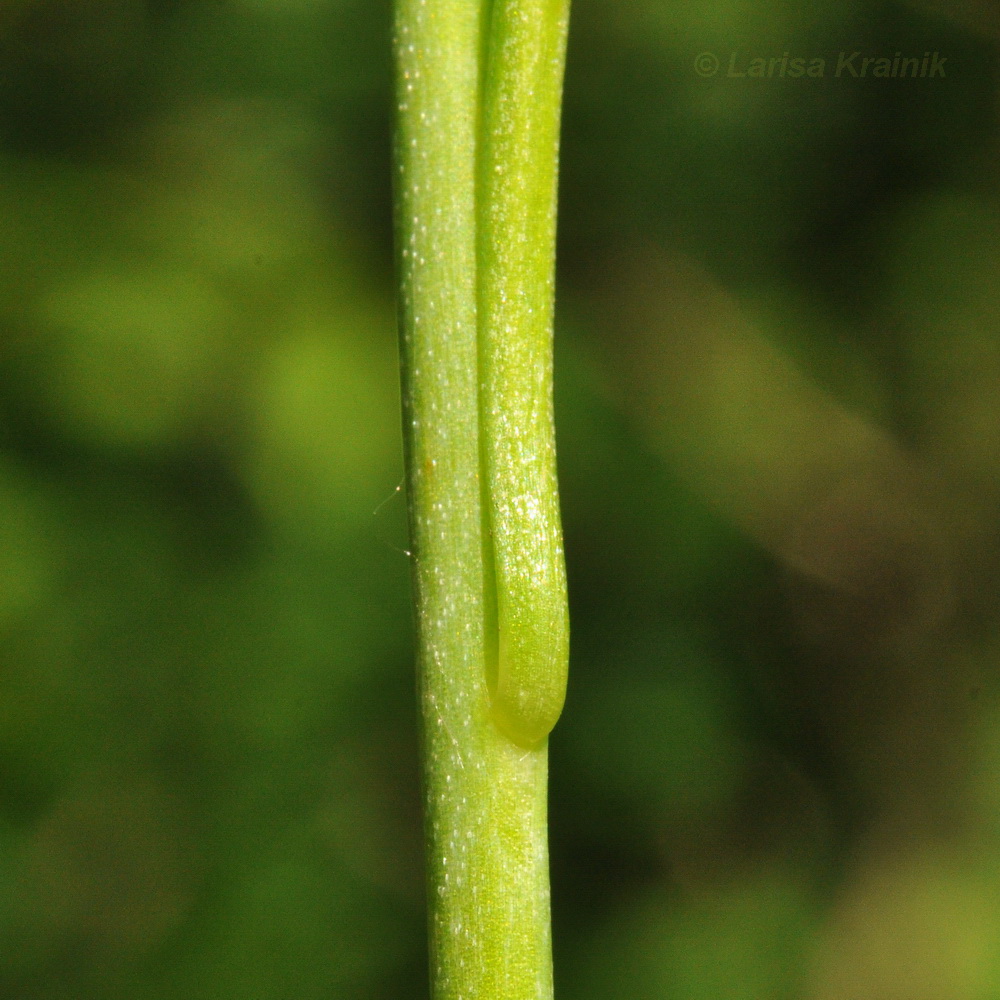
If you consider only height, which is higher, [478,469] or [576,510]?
[478,469]

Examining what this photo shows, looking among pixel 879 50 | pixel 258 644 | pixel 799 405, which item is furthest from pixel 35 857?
pixel 879 50

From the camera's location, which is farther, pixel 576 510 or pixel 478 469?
pixel 576 510

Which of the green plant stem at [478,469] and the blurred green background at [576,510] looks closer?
the green plant stem at [478,469]

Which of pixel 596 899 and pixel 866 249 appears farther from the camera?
pixel 866 249

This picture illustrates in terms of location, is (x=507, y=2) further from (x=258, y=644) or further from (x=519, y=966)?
(x=258, y=644)

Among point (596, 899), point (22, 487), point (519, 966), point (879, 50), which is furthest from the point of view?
point (879, 50)
